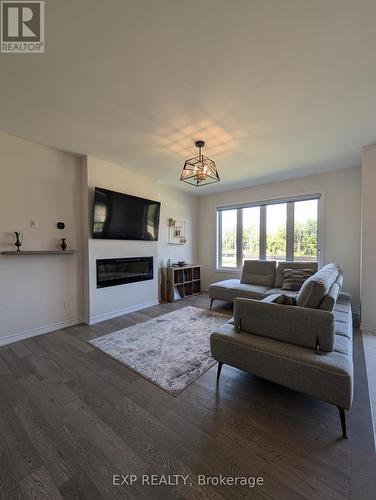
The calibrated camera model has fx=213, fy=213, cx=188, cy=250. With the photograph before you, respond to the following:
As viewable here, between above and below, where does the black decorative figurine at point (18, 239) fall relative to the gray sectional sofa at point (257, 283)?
above

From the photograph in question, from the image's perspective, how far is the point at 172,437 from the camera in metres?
1.42

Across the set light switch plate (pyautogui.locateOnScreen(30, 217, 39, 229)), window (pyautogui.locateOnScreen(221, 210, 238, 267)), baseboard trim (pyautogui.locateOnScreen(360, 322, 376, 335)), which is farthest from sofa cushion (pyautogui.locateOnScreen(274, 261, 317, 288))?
light switch plate (pyautogui.locateOnScreen(30, 217, 39, 229))

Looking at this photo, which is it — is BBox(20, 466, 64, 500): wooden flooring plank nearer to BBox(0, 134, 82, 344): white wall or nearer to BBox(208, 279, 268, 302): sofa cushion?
BBox(0, 134, 82, 344): white wall

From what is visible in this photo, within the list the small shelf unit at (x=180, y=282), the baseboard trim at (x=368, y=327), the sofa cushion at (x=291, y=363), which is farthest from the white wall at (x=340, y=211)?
the sofa cushion at (x=291, y=363)

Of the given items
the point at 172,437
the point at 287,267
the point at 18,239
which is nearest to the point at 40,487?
the point at 172,437

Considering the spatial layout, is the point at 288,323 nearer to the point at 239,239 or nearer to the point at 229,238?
the point at 239,239

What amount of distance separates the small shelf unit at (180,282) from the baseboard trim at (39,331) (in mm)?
1853

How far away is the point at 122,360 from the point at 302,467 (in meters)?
1.77

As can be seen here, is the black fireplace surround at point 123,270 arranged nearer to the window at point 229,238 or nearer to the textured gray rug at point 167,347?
the textured gray rug at point 167,347

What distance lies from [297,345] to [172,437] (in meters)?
1.11

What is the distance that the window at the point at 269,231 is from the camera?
4.41 meters

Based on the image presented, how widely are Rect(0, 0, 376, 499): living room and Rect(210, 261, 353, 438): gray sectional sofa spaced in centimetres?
1

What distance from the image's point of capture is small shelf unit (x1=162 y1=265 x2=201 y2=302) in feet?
15.7

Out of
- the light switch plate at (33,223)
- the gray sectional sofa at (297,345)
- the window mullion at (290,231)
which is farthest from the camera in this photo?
the window mullion at (290,231)
